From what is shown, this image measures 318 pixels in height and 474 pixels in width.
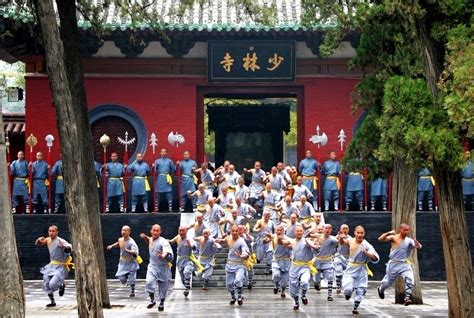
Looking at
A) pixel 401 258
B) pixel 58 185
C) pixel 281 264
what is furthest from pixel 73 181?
pixel 58 185

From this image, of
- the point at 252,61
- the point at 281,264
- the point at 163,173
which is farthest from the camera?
the point at 252,61

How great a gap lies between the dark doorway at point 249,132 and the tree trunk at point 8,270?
21350 mm

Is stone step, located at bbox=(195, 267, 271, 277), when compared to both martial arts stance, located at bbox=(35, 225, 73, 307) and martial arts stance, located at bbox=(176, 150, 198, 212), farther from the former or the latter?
martial arts stance, located at bbox=(35, 225, 73, 307)

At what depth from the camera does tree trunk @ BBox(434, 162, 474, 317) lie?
1384 centimetres

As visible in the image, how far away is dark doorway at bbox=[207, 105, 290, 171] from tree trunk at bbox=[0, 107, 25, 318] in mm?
21350

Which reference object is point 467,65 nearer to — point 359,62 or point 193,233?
point 359,62

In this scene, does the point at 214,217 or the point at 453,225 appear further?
the point at 214,217

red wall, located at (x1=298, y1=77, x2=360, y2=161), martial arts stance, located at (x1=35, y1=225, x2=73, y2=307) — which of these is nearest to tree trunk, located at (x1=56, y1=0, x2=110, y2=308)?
martial arts stance, located at (x1=35, y1=225, x2=73, y2=307)

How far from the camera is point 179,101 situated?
86.5 feet

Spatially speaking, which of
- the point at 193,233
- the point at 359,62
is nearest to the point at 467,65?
the point at 359,62

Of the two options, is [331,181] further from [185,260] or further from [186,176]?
[185,260]

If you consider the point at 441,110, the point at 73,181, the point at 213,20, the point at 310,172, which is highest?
the point at 213,20

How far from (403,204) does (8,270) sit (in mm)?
9386

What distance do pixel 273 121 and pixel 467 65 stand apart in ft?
68.4
